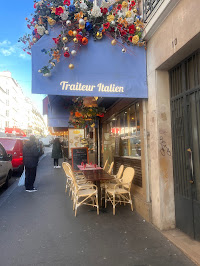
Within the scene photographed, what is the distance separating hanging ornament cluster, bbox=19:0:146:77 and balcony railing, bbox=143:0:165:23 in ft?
0.61

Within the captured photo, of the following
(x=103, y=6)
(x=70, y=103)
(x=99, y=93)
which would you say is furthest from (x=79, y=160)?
(x=103, y=6)

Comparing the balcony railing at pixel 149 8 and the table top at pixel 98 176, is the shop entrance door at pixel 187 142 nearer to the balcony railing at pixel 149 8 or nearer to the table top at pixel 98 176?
the balcony railing at pixel 149 8

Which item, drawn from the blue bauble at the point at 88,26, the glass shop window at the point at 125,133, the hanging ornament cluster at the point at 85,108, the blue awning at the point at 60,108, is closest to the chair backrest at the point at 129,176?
the glass shop window at the point at 125,133

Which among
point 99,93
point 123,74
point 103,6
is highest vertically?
point 103,6

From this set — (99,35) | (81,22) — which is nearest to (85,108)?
(99,35)

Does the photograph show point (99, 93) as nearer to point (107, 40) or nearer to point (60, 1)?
point (107, 40)

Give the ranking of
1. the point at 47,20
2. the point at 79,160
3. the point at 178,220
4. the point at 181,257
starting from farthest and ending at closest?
the point at 79,160
the point at 47,20
the point at 178,220
the point at 181,257

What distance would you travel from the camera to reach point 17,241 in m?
3.74

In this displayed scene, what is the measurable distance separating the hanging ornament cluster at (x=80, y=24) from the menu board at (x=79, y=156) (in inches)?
235

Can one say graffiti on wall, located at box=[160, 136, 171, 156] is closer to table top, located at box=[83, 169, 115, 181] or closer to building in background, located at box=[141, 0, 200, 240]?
building in background, located at box=[141, 0, 200, 240]

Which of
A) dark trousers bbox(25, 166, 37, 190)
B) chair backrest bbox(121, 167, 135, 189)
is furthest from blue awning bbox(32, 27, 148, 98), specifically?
dark trousers bbox(25, 166, 37, 190)

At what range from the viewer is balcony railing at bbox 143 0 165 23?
4037mm

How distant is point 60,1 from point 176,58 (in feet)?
8.52

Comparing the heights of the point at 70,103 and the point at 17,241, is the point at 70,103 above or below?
above
